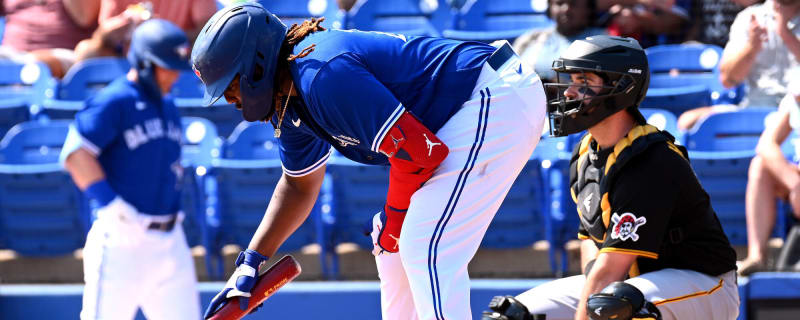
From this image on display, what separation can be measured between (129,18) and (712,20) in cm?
386

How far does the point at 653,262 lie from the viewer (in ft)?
10.8

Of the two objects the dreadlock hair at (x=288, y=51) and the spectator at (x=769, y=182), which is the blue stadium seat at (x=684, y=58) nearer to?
the spectator at (x=769, y=182)

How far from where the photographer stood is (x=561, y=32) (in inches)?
252

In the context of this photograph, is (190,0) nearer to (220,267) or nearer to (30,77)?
(30,77)

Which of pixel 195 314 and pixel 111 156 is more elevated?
pixel 111 156

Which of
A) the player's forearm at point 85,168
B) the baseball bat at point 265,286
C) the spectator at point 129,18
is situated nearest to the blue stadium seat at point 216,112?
the spectator at point 129,18

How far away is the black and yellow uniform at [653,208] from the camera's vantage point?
3.12 meters

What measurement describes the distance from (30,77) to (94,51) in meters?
0.48

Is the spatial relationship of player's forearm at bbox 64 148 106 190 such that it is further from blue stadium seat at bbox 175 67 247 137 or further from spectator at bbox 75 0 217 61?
spectator at bbox 75 0 217 61

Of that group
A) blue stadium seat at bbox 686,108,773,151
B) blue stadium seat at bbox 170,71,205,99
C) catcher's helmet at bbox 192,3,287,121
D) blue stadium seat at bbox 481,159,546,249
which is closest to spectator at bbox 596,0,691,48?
blue stadium seat at bbox 686,108,773,151

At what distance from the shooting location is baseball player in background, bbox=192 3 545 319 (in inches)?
107

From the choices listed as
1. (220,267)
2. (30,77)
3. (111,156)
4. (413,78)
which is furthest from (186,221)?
(413,78)

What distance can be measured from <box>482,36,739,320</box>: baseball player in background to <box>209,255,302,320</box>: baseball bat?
0.69 metres

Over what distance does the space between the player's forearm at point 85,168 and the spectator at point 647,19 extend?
122 inches
